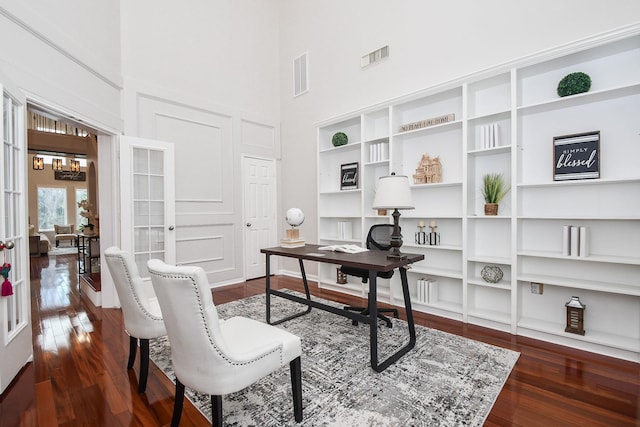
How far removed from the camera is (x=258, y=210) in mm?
5344

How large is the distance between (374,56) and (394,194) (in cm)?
270

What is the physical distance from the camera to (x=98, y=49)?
11.1ft

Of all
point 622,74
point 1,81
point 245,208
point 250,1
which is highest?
point 250,1

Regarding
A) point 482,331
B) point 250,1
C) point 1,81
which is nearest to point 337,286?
point 482,331

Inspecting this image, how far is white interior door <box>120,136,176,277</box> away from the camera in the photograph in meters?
3.75

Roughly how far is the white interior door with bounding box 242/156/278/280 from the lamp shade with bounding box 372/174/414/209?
3250 millimetres

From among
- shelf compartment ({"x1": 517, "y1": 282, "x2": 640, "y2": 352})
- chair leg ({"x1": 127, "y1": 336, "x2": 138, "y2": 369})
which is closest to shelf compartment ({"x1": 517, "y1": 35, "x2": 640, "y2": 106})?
shelf compartment ({"x1": 517, "y1": 282, "x2": 640, "y2": 352})

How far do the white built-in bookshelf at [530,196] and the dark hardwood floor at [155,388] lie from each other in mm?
349

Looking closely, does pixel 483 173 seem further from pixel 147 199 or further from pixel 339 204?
pixel 147 199

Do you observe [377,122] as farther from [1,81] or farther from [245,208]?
[1,81]

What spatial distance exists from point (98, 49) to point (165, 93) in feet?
2.96

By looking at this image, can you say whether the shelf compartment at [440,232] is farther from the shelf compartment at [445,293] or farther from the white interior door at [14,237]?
the white interior door at [14,237]

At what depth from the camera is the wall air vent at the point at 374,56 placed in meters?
4.07

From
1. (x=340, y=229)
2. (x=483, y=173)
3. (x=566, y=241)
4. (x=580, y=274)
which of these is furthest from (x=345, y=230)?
(x=580, y=274)
